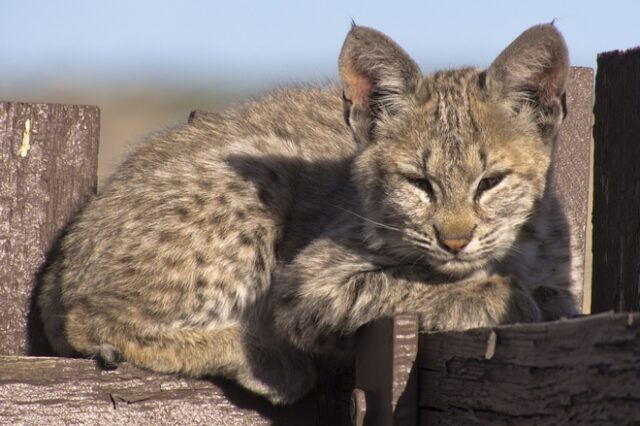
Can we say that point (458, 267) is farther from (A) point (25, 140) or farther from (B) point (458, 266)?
(A) point (25, 140)

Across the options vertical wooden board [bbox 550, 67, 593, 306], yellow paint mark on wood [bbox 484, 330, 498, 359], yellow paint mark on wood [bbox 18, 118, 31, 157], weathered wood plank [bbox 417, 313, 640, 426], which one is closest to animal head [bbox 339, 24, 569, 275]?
vertical wooden board [bbox 550, 67, 593, 306]

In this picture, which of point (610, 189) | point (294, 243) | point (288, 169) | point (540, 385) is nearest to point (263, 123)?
point (288, 169)

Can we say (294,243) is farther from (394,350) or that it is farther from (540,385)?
(540,385)

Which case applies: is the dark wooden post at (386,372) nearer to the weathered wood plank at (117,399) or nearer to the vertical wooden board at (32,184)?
the weathered wood plank at (117,399)

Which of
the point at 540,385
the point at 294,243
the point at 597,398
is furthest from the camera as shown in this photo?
the point at 294,243

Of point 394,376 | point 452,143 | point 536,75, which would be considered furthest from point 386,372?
point 536,75

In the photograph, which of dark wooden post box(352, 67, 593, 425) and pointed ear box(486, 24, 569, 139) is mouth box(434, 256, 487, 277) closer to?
dark wooden post box(352, 67, 593, 425)
